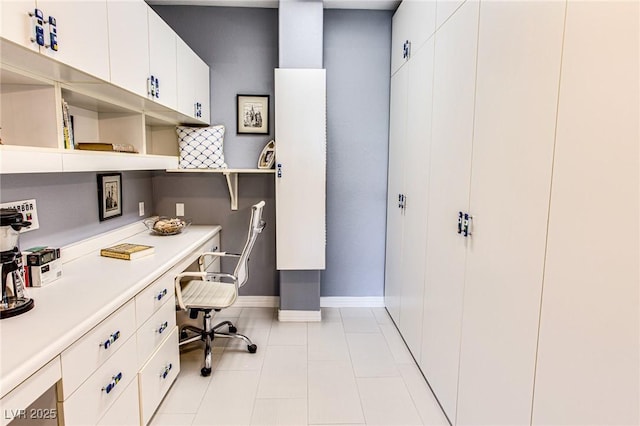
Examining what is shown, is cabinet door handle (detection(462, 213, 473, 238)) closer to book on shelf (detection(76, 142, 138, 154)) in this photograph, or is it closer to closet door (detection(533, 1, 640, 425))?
closet door (detection(533, 1, 640, 425))

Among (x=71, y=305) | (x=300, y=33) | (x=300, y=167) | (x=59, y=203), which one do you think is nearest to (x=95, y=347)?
(x=71, y=305)

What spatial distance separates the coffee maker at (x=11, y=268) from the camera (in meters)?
1.34

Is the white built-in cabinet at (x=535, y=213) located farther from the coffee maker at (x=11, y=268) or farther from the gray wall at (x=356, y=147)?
the coffee maker at (x=11, y=268)

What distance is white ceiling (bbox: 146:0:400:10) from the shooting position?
313 centimetres

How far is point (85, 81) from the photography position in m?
1.68

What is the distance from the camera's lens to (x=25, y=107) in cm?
158

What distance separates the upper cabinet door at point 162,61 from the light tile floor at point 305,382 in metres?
1.83

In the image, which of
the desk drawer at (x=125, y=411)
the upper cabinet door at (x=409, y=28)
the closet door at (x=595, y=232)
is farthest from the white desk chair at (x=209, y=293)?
the closet door at (x=595, y=232)

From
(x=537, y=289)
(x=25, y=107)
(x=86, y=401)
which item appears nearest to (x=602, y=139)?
(x=537, y=289)

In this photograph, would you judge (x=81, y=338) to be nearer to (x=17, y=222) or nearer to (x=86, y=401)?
(x=86, y=401)

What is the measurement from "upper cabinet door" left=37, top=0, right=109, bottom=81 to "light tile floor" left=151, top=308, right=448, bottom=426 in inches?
72.4

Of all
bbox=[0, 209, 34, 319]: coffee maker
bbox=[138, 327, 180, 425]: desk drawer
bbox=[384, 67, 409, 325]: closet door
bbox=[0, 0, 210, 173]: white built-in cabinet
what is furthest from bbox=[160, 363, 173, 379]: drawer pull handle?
bbox=[384, 67, 409, 325]: closet door

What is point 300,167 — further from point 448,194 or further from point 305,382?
point 305,382

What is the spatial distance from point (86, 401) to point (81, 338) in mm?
254
